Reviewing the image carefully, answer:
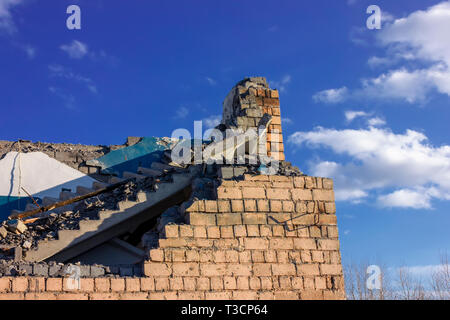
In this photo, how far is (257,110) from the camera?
12398 mm

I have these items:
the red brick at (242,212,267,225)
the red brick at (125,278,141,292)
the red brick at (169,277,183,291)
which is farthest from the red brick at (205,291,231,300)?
the red brick at (242,212,267,225)

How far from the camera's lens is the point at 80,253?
33.5ft

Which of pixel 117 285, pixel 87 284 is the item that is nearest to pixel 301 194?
pixel 117 285

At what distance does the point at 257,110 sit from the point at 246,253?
377 centimetres

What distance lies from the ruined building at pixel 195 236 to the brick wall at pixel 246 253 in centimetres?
2

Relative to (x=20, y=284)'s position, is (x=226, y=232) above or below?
above

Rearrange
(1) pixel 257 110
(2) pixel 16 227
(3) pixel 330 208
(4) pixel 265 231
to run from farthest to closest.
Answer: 1. (1) pixel 257 110
2. (3) pixel 330 208
3. (2) pixel 16 227
4. (4) pixel 265 231

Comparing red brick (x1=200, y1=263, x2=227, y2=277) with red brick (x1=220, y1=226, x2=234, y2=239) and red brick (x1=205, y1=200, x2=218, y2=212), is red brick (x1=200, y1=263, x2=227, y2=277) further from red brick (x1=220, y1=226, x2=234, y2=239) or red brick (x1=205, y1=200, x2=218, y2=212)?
red brick (x1=205, y1=200, x2=218, y2=212)

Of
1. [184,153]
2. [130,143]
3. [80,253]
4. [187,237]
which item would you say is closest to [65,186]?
[130,143]

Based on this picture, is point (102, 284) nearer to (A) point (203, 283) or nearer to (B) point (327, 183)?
(A) point (203, 283)

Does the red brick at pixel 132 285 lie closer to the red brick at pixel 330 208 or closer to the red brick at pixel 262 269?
the red brick at pixel 262 269

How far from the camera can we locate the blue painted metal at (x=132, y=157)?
16422mm

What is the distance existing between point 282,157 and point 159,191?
3155mm

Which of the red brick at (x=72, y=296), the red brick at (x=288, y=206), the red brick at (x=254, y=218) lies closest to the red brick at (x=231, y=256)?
the red brick at (x=254, y=218)
